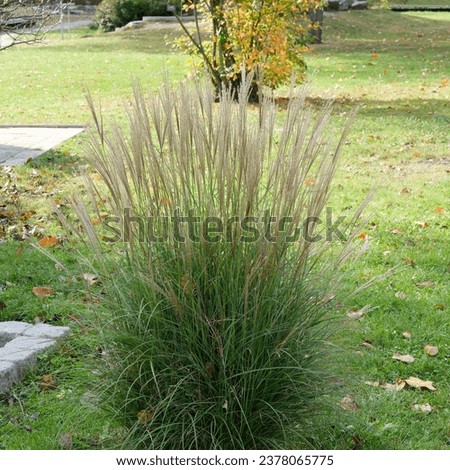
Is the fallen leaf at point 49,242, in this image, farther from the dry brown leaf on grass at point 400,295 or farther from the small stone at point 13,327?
the dry brown leaf on grass at point 400,295

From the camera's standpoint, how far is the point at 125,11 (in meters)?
24.2

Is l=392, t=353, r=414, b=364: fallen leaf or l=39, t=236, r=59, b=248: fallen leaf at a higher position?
l=392, t=353, r=414, b=364: fallen leaf

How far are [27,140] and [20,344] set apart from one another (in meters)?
5.89

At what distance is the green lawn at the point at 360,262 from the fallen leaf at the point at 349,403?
0.03m

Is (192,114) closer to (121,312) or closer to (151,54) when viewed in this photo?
(121,312)

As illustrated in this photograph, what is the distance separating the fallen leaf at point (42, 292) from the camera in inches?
178

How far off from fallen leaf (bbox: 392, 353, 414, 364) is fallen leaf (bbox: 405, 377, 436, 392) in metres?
0.20

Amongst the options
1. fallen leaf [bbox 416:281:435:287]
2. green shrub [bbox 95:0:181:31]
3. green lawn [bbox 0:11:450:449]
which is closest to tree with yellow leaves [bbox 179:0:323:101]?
green lawn [bbox 0:11:450:449]

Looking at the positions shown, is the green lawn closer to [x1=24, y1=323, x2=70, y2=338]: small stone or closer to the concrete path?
[x1=24, y1=323, x2=70, y2=338]: small stone

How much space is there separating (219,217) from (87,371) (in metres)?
0.81

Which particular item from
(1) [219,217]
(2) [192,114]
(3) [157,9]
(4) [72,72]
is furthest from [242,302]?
(3) [157,9]

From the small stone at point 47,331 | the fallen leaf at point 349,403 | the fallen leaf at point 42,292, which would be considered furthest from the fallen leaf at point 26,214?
the fallen leaf at point 349,403

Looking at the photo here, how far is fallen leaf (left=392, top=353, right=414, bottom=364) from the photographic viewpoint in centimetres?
388

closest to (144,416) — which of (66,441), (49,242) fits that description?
(66,441)
